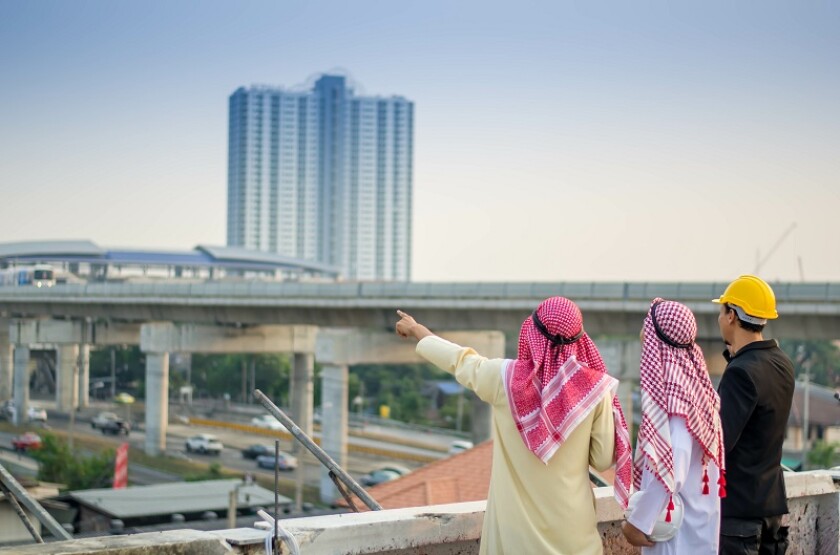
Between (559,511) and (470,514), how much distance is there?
2.13 feet

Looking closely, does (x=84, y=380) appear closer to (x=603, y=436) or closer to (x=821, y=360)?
(x=821, y=360)

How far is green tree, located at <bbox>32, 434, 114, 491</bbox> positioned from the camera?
38.2 meters

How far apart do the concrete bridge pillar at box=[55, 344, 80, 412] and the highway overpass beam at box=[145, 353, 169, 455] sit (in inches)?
554

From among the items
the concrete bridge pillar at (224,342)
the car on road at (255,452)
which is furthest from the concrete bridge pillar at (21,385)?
the car on road at (255,452)

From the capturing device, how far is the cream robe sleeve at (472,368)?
420cm

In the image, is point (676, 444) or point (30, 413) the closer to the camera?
point (676, 444)

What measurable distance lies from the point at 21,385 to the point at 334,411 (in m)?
31.6

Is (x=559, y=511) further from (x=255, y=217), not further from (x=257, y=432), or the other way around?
(x=255, y=217)

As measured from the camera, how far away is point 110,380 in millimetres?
84062

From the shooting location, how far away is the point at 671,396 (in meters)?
4.31

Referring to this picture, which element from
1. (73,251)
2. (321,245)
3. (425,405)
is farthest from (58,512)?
(321,245)

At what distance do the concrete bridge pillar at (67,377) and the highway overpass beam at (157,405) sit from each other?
14073 mm

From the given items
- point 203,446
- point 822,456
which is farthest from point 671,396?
point 203,446

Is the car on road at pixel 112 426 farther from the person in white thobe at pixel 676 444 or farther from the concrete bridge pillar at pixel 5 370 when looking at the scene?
the person in white thobe at pixel 676 444
